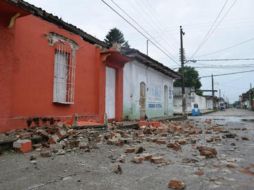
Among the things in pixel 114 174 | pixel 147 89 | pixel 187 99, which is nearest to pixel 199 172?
pixel 114 174

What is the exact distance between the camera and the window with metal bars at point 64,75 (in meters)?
8.90

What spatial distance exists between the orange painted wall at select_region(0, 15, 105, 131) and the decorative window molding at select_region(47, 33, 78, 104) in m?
0.19

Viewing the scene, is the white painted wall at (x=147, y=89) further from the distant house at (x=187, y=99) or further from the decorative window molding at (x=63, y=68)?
the distant house at (x=187, y=99)

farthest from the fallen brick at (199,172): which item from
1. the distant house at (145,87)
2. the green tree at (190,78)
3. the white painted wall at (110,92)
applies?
the green tree at (190,78)

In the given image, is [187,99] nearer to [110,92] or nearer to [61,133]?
[110,92]

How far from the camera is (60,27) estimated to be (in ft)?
29.7

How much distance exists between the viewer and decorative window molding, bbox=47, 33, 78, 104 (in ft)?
28.9

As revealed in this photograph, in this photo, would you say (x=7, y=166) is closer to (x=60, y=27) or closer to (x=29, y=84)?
(x=29, y=84)

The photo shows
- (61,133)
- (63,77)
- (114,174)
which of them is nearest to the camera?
(114,174)

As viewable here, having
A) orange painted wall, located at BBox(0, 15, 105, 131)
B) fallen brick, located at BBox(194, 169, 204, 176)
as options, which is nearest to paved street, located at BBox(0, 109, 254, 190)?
fallen brick, located at BBox(194, 169, 204, 176)

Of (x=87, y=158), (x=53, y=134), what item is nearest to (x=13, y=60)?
(x=53, y=134)

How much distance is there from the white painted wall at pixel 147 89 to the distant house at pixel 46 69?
8.02 feet

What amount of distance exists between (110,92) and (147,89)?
4.96 meters

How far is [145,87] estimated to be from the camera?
55.1 ft
